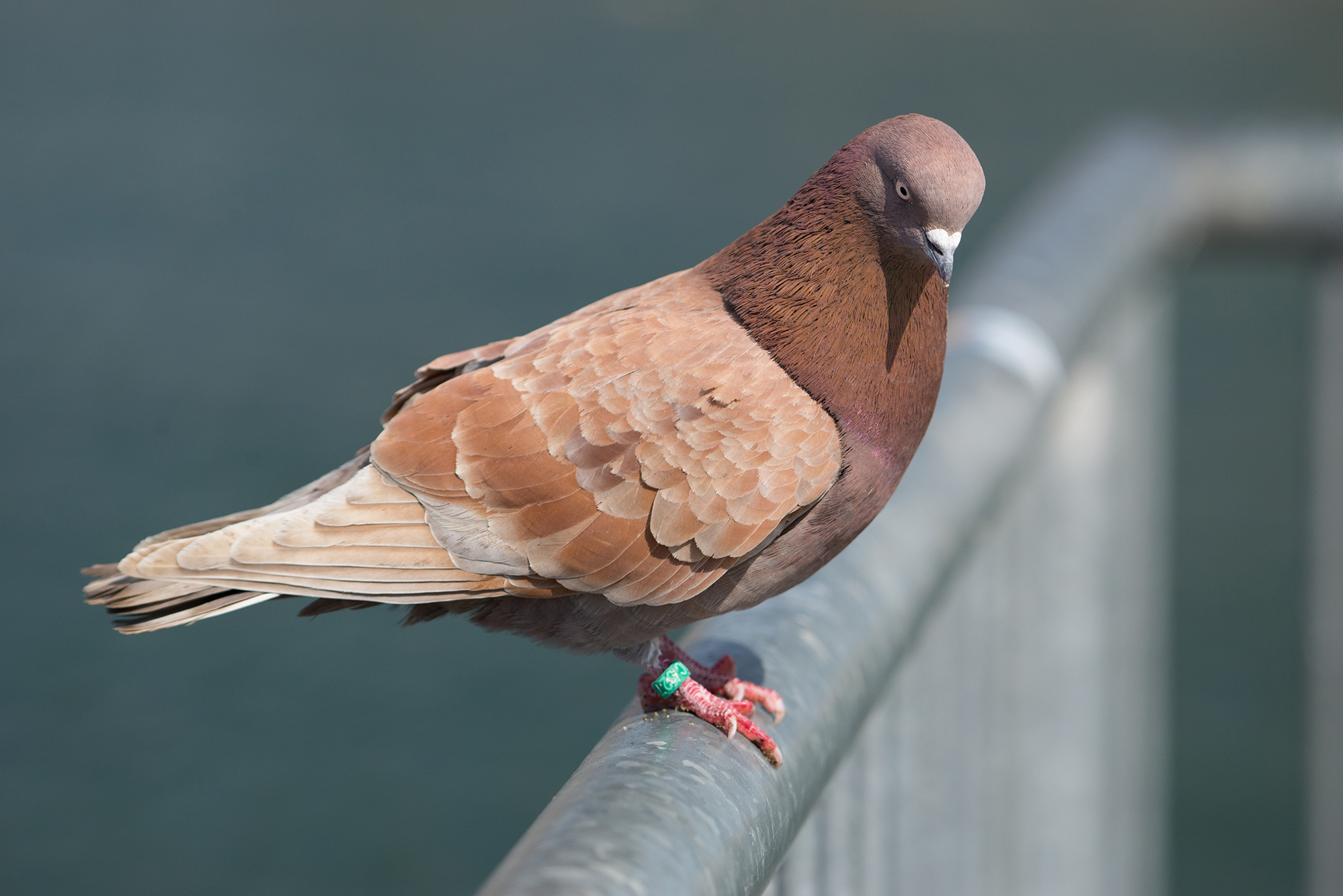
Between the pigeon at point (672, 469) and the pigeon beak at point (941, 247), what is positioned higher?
the pigeon beak at point (941, 247)

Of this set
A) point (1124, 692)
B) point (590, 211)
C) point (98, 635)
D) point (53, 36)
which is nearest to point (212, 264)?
point (590, 211)

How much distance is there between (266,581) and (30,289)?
44.6 feet

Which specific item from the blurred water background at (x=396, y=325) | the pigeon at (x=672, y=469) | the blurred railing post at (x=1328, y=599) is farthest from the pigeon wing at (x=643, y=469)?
the blurred water background at (x=396, y=325)

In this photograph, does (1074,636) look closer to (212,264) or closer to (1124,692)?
(1124,692)

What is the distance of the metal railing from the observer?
1.59 m

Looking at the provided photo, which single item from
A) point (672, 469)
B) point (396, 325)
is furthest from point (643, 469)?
point (396, 325)

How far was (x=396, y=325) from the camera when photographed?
13.8m

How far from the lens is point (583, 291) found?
44.4 feet

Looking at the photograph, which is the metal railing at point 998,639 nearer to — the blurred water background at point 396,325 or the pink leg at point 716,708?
the pink leg at point 716,708

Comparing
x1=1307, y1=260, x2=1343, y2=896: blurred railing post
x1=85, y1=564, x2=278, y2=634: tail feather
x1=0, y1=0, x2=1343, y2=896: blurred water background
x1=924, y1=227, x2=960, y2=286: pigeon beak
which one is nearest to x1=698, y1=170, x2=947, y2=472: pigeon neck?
x1=924, y1=227, x2=960, y2=286: pigeon beak

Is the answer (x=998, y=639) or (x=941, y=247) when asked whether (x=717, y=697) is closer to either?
(x=941, y=247)

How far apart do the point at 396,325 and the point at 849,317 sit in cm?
1196

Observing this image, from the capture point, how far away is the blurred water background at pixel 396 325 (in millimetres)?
10148

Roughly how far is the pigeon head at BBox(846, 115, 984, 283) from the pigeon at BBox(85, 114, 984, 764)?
0.01m
